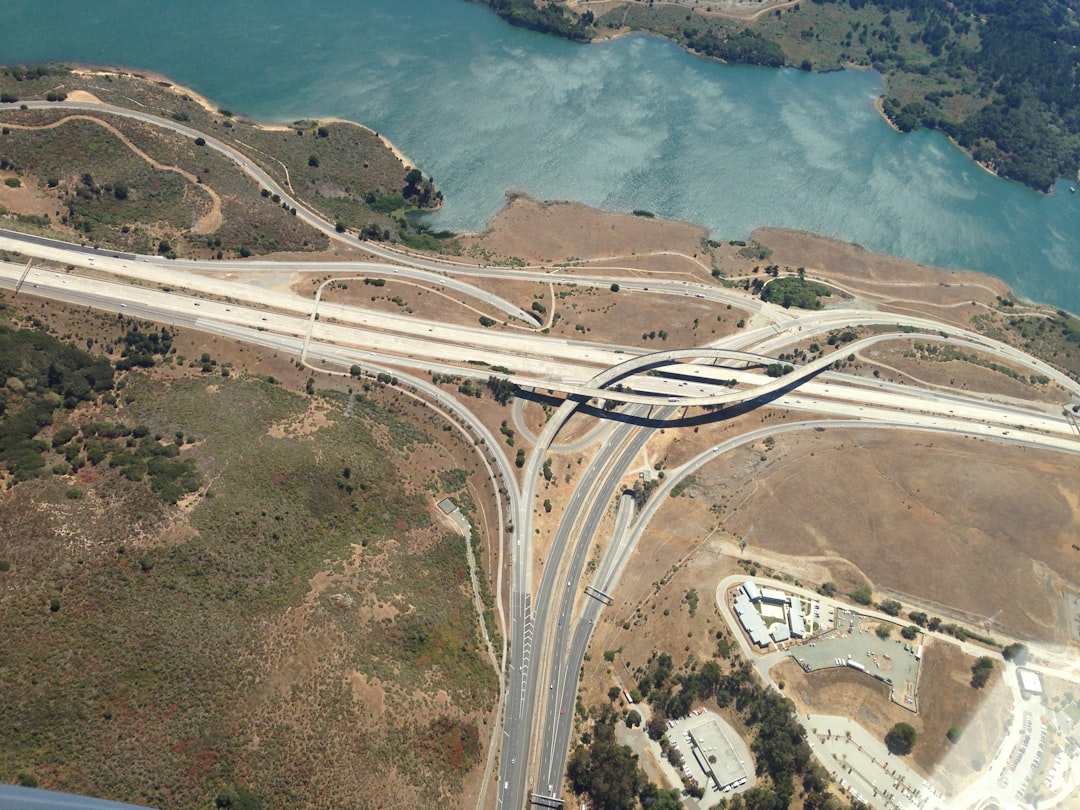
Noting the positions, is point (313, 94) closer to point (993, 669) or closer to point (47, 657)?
Result: point (47, 657)

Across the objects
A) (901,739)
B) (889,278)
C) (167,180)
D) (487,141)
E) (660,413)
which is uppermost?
(487,141)

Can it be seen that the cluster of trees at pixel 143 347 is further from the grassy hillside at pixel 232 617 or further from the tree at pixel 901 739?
the tree at pixel 901 739

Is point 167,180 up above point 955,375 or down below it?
above

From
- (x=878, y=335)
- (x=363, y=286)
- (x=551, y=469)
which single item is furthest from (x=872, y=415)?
(x=363, y=286)

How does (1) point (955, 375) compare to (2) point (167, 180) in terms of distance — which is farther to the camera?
(1) point (955, 375)

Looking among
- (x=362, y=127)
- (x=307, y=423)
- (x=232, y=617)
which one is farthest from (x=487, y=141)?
(x=232, y=617)

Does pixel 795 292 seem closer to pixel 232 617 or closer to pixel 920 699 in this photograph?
pixel 920 699

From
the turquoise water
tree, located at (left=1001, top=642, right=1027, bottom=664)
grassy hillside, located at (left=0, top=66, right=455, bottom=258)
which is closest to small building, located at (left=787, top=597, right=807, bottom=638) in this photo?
tree, located at (left=1001, top=642, right=1027, bottom=664)

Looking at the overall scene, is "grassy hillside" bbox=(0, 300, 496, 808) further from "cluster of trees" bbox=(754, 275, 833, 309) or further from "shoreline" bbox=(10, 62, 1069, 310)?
"cluster of trees" bbox=(754, 275, 833, 309)
